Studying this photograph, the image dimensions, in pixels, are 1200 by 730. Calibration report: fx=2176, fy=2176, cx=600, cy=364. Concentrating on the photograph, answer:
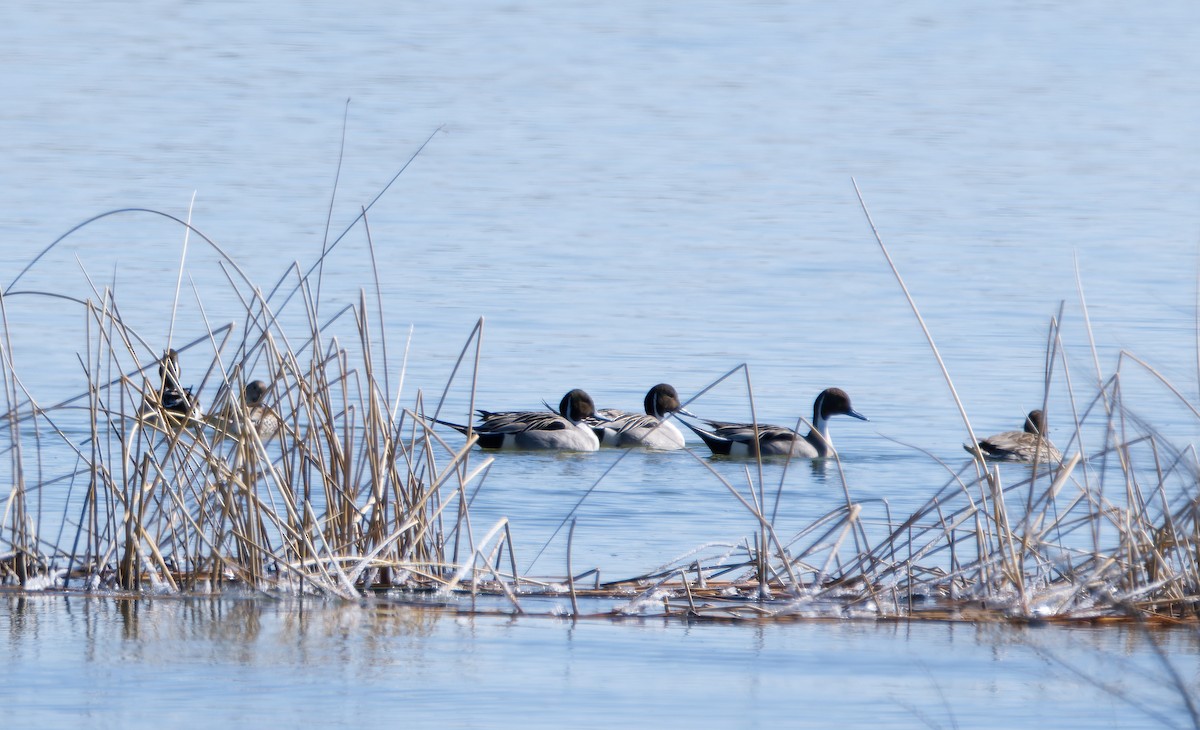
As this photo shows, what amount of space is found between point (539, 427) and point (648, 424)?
2.31ft

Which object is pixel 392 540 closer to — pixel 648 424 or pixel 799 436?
pixel 648 424

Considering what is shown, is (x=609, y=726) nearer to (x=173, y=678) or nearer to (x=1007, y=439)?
(x=173, y=678)

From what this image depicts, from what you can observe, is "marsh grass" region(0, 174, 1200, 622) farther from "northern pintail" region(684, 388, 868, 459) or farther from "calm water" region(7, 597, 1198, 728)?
"northern pintail" region(684, 388, 868, 459)

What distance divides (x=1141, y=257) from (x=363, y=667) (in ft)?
54.1

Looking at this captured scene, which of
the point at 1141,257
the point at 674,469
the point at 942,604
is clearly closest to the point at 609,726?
the point at 942,604

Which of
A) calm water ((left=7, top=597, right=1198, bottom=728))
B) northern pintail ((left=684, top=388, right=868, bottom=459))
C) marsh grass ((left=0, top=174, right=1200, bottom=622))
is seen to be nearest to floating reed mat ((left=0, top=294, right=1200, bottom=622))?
marsh grass ((left=0, top=174, right=1200, bottom=622))

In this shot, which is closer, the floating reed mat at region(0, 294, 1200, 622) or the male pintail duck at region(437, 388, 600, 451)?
the floating reed mat at region(0, 294, 1200, 622)

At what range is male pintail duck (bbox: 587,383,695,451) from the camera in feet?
45.5

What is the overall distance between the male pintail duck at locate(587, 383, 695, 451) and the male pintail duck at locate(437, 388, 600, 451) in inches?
7.6

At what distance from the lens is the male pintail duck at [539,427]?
547 inches

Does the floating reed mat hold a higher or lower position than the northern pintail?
lower

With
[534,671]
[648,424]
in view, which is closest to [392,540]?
[534,671]

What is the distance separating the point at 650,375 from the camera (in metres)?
15.9

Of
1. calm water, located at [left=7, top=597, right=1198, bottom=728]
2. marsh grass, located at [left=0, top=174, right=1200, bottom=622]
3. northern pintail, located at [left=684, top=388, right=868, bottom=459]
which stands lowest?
calm water, located at [left=7, top=597, right=1198, bottom=728]
